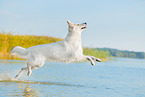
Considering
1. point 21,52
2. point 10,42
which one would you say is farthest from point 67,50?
point 10,42

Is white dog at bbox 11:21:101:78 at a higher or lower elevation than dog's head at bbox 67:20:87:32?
lower

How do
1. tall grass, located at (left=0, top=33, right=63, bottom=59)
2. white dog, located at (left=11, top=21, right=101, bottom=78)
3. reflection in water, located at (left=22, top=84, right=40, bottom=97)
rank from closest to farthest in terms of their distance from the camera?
reflection in water, located at (left=22, top=84, right=40, bottom=97) < white dog, located at (left=11, top=21, right=101, bottom=78) < tall grass, located at (left=0, top=33, right=63, bottom=59)

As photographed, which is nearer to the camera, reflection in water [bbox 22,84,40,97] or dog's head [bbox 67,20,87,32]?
reflection in water [bbox 22,84,40,97]

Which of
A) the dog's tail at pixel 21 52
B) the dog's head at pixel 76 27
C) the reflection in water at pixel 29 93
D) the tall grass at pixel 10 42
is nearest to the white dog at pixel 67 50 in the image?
the dog's head at pixel 76 27

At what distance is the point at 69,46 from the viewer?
988 centimetres

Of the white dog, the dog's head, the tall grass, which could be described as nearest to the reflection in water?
the white dog

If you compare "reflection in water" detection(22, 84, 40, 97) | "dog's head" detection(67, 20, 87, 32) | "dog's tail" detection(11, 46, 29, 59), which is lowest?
"reflection in water" detection(22, 84, 40, 97)

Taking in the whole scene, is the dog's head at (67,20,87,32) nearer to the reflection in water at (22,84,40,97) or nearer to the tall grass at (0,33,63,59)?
the reflection in water at (22,84,40,97)

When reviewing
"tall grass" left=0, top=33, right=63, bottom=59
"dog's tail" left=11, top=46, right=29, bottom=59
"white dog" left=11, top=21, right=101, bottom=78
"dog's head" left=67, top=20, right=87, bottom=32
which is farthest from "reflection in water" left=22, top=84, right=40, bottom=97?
"tall grass" left=0, top=33, right=63, bottom=59

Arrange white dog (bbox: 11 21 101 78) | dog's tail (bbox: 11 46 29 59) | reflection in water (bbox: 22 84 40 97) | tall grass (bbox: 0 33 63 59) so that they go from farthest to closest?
tall grass (bbox: 0 33 63 59), dog's tail (bbox: 11 46 29 59), white dog (bbox: 11 21 101 78), reflection in water (bbox: 22 84 40 97)

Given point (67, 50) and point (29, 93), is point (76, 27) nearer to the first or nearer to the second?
point (67, 50)

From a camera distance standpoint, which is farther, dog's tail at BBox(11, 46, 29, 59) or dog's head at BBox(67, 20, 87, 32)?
dog's tail at BBox(11, 46, 29, 59)

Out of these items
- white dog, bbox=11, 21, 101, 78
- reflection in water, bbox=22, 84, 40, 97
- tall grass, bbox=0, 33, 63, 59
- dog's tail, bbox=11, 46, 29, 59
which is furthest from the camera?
tall grass, bbox=0, 33, 63, 59

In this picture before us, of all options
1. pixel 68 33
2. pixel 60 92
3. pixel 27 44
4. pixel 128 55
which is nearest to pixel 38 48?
pixel 68 33
